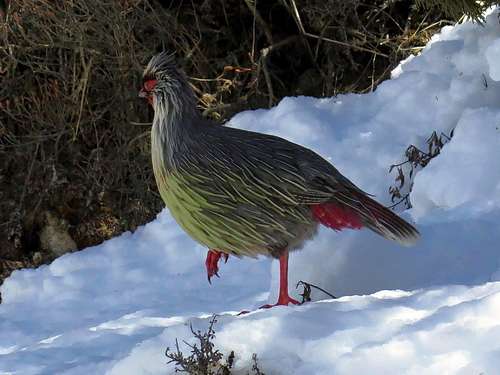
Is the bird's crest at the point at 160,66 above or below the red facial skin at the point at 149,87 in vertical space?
above

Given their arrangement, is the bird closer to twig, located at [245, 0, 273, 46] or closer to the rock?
twig, located at [245, 0, 273, 46]

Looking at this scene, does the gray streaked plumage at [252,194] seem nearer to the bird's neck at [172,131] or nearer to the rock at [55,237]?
the bird's neck at [172,131]

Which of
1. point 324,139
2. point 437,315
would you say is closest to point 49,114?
point 324,139

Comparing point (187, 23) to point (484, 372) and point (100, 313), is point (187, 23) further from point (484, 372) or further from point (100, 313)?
point (484, 372)

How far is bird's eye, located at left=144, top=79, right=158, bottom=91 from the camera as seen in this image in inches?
160

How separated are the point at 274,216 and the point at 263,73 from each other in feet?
14.4

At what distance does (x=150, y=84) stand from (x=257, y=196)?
0.83 m

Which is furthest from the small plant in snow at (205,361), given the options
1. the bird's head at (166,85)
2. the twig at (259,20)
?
the twig at (259,20)

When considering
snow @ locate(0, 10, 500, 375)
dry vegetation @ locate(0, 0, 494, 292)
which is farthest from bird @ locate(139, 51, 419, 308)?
dry vegetation @ locate(0, 0, 494, 292)

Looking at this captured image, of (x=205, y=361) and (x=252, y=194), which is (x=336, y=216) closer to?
(x=252, y=194)

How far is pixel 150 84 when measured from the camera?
160 inches

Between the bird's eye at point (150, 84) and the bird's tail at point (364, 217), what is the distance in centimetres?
95

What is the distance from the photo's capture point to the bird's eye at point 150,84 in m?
4.06

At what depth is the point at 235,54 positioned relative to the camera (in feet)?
26.5
